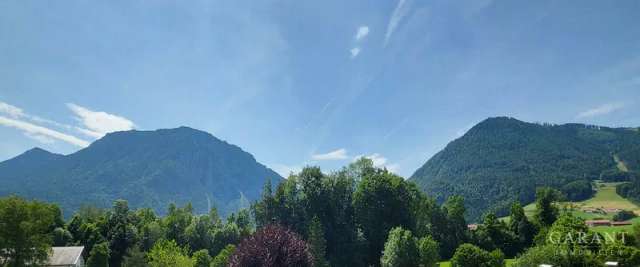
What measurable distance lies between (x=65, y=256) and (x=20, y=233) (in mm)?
14380

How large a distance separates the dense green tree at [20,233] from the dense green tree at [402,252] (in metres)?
34.0

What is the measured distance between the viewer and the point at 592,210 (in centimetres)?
14112

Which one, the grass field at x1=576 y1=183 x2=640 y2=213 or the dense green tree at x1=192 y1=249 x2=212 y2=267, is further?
the grass field at x1=576 y1=183 x2=640 y2=213

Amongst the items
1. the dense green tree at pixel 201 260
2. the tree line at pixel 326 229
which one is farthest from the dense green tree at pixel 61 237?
the dense green tree at pixel 201 260

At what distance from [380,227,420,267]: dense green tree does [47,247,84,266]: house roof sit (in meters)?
37.2

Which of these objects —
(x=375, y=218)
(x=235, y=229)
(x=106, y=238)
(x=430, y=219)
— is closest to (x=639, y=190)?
(x=430, y=219)

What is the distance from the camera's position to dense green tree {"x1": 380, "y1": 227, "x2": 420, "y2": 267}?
45.8m

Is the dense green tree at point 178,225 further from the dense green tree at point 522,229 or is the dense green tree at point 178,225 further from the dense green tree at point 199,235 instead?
the dense green tree at point 522,229

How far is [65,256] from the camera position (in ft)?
171

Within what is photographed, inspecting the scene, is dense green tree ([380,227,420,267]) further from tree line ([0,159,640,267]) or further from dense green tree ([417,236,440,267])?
dense green tree ([417,236,440,267])

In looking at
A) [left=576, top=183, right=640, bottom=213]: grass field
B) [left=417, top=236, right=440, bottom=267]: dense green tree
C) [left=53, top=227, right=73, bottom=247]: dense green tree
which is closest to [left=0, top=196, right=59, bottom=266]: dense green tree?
[left=53, top=227, right=73, bottom=247]: dense green tree

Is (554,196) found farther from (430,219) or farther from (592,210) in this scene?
(592,210)

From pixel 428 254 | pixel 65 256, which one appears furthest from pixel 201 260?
pixel 428 254

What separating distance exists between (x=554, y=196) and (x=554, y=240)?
28543mm
